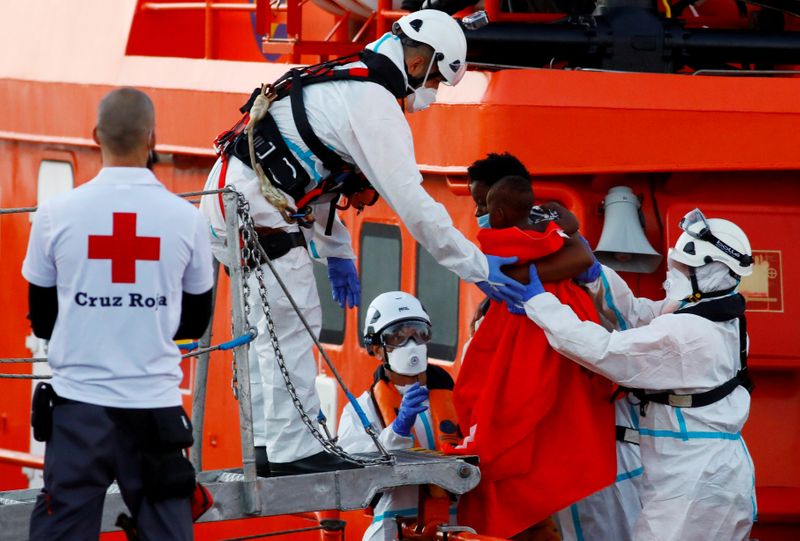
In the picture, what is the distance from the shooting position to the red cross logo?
4.05 m

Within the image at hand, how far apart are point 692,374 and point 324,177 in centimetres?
146

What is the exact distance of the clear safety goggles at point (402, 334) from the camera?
6195 millimetres

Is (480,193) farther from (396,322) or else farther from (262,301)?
(262,301)

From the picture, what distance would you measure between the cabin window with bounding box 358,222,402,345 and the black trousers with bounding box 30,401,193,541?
10.7 feet

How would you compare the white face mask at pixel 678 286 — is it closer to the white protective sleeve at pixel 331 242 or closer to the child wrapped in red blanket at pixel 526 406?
the child wrapped in red blanket at pixel 526 406

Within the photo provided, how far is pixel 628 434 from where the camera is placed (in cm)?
604

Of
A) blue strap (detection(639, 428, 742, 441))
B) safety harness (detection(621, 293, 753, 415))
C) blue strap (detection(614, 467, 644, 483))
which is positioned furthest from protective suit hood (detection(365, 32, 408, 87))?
blue strap (detection(614, 467, 644, 483))

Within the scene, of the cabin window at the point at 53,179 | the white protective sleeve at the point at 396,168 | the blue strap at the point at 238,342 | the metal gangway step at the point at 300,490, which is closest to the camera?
the metal gangway step at the point at 300,490

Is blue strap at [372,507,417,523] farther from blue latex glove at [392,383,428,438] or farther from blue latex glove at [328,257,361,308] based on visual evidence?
blue latex glove at [328,257,361,308]

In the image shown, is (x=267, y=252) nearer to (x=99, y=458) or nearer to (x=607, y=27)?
(x=99, y=458)

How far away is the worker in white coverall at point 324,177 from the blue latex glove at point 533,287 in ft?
0.13

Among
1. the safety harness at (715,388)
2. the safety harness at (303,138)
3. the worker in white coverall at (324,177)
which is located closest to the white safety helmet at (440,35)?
the worker in white coverall at (324,177)

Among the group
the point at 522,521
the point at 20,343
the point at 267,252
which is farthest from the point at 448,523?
the point at 20,343

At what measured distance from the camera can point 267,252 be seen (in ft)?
18.1
